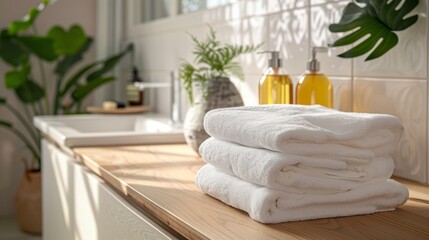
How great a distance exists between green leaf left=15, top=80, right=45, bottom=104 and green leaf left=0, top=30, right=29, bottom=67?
12 cm

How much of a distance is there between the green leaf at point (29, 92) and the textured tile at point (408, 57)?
2.27 meters

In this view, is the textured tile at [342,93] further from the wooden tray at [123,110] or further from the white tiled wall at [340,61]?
the wooden tray at [123,110]

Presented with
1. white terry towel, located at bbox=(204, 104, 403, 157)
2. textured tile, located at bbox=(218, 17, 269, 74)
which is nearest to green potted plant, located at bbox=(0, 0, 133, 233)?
textured tile, located at bbox=(218, 17, 269, 74)

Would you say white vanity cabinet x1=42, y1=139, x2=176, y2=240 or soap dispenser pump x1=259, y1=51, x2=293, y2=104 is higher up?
soap dispenser pump x1=259, y1=51, x2=293, y2=104

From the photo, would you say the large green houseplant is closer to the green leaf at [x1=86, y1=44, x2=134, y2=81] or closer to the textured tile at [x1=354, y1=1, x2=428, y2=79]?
the green leaf at [x1=86, y1=44, x2=134, y2=81]

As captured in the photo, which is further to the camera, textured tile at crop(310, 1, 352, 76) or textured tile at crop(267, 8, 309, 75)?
textured tile at crop(267, 8, 309, 75)

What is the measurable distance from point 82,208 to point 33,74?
2072mm

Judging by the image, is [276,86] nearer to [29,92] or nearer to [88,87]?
[88,87]

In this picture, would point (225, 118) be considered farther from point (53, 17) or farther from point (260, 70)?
point (53, 17)

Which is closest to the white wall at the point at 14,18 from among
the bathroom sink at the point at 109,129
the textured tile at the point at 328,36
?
the bathroom sink at the point at 109,129

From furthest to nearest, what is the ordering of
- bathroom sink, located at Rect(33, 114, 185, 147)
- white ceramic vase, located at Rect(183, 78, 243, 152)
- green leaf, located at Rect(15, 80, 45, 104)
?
green leaf, located at Rect(15, 80, 45, 104) < bathroom sink, located at Rect(33, 114, 185, 147) < white ceramic vase, located at Rect(183, 78, 243, 152)

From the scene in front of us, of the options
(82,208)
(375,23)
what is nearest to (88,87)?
(82,208)

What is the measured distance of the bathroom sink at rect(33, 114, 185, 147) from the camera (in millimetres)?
1925

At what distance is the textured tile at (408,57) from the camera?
1320mm
